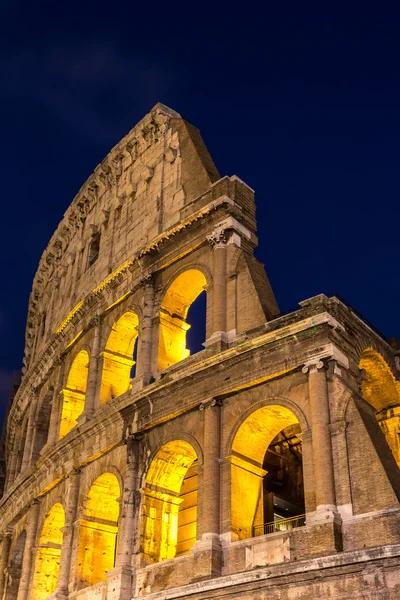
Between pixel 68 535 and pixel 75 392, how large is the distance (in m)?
5.14

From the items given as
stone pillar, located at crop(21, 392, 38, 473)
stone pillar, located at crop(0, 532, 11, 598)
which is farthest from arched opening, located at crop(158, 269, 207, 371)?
stone pillar, located at crop(0, 532, 11, 598)

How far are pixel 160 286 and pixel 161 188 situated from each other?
3571 millimetres

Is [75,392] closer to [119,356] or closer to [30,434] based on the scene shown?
[119,356]

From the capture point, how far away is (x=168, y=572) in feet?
49.0

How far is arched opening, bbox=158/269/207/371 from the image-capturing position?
61.7 feet

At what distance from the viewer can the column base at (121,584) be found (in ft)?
50.4

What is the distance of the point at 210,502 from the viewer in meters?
14.5

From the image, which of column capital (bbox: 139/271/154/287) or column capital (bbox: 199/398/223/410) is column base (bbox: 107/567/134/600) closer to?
column capital (bbox: 199/398/223/410)

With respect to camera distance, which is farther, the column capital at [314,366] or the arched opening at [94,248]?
the arched opening at [94,248]

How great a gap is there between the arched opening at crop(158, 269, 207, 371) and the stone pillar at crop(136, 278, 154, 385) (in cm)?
28

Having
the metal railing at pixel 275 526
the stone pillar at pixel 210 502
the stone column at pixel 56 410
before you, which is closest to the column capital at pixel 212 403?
the stone pillar at pixel 210 502

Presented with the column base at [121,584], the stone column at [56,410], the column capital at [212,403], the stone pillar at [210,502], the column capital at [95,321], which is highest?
the column capital at [95,321]

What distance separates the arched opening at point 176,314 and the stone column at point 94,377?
2.60 metres

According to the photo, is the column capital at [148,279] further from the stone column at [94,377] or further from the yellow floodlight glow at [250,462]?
the yellow floodlight glow at [250,462]
